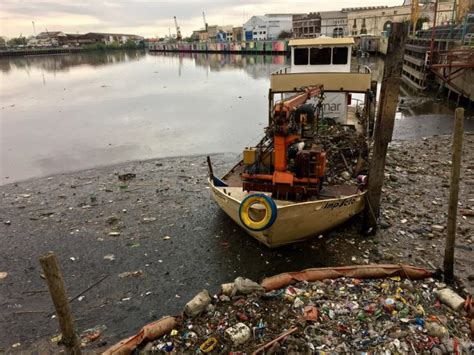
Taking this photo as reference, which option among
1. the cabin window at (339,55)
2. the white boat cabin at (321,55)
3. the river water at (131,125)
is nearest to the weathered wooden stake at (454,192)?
the white boat cabin at (321,55)

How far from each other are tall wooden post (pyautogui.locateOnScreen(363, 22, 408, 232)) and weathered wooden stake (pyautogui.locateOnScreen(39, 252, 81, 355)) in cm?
527

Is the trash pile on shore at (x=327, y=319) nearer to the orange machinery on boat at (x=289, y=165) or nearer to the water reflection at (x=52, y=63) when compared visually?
the orange machinery on boat at (x=289, y=165)

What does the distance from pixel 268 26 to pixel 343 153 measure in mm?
89955

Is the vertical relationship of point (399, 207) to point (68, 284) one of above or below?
above

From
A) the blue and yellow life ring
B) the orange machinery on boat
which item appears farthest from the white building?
the blue and yellow life ring

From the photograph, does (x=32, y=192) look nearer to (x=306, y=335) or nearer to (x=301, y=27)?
(x=306, y=335)

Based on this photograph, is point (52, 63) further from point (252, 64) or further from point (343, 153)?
point (343, 153)

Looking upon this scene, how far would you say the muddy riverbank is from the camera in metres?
5.39

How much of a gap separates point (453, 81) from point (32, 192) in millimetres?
20183

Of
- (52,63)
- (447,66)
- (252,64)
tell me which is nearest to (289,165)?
(447,66)

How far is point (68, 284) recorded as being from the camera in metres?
5.92

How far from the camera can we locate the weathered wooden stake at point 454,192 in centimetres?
452

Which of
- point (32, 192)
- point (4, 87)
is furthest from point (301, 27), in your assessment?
point (32, 192)

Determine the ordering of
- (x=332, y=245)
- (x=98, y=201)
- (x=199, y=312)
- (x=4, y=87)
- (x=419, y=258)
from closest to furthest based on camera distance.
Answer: (x=199, y=312) < (x=419, y=258) < (x=332, y=245) < (x=98, y=201) < (x=4, y=87)
